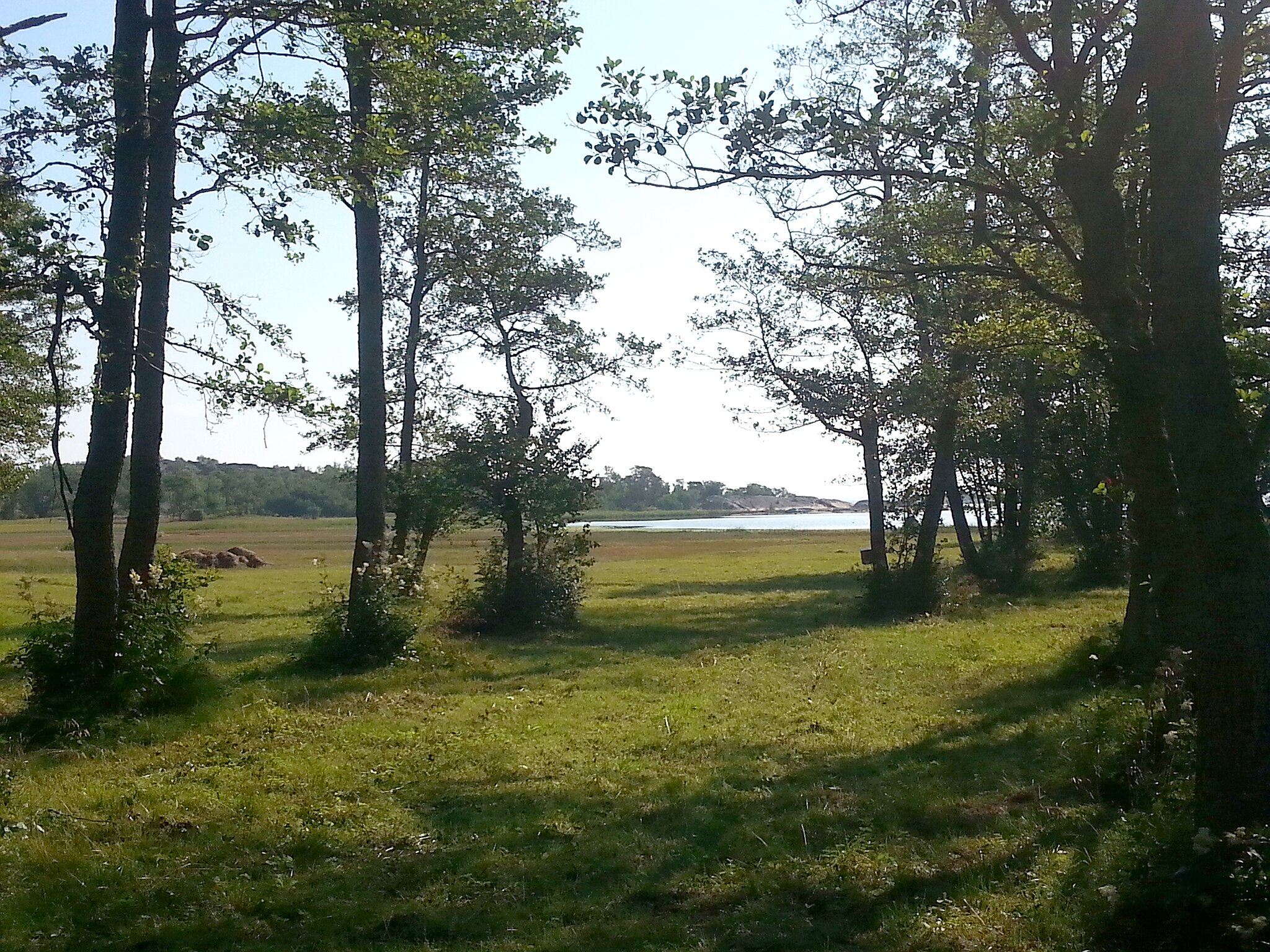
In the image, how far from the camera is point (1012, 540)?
1109 inches

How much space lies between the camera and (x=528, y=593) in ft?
61.6

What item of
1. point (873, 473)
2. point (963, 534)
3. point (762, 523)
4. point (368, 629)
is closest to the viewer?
point (368, 629)

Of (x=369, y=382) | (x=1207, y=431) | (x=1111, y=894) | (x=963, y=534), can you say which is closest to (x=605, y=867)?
(x=1111, y=894)

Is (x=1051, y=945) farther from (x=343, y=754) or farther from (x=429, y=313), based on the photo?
(x=429, y=313)

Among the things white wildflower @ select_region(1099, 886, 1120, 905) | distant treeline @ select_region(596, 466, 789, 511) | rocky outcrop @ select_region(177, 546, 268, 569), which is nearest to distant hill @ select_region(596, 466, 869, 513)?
distant treeline @ select_region(596, 466, 789, 511)

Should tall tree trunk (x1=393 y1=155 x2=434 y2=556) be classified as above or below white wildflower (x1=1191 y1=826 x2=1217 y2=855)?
above

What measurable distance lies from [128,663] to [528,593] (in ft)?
30.2

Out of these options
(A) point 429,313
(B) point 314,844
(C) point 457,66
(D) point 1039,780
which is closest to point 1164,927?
(D) point 1039,780

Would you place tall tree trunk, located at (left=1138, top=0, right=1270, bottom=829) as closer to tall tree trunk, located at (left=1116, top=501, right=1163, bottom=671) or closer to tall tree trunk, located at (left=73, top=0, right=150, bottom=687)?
tall tree trunk, located at (left=1116, top=501, right=1163, bottom=671)

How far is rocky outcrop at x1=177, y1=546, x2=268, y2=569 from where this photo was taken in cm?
4488

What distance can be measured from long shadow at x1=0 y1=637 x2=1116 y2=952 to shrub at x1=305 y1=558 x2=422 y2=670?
582 centimetres

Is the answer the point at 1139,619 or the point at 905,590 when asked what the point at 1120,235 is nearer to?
the point at 1139,619

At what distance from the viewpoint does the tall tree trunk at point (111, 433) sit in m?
9.78

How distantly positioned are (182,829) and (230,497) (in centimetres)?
12679
